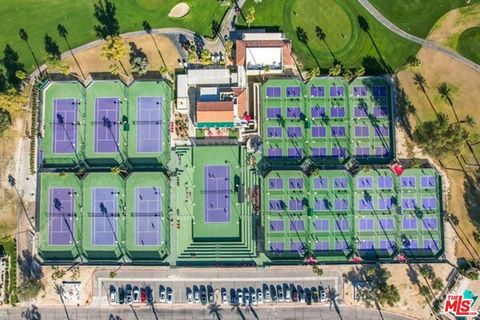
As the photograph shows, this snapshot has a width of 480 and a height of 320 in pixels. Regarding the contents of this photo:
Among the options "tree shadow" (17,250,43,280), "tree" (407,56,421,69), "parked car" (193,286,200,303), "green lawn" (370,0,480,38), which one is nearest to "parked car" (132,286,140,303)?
"parked car" (193,286,200,303)

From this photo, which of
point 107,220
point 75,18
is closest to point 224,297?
point 107,220

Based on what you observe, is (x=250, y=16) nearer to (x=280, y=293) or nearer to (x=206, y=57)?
(x=206, y=57)

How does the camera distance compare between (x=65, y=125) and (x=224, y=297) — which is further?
(x=65, y=125)

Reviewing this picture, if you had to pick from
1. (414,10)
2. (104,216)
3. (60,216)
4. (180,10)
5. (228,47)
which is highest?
(180,10)

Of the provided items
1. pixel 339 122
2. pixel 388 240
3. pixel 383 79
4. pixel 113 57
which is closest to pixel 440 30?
pixel 383 79

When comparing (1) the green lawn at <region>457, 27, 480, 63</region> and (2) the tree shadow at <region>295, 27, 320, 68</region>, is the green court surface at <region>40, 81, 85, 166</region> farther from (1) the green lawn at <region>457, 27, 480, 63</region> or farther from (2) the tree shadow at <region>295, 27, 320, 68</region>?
(1) the green lawn at <region>457, 27, 480, 63</region>

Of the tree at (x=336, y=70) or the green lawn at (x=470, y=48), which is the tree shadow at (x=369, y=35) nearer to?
the tree at (x=336, y=70)

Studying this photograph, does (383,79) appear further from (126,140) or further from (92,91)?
(92,91)
